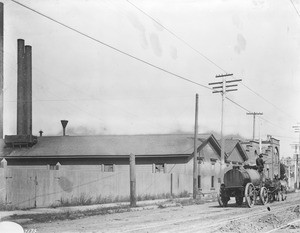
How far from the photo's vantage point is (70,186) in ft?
75.3

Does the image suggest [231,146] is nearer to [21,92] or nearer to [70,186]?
[21,92]

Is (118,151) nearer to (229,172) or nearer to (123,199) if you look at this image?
(123,199)

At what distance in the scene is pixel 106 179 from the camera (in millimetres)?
25234

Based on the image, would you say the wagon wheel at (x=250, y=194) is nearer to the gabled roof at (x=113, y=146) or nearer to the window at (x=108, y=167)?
the gabled roof at (x=113, y=146)

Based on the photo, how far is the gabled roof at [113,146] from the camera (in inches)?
1377

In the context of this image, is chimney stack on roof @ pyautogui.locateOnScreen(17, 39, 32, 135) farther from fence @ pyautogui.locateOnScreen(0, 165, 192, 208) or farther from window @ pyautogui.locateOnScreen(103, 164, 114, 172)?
fence @ pyautogui.locateOnScreen(0, 165, 192, 208)

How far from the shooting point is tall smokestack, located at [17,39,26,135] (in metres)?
33.6

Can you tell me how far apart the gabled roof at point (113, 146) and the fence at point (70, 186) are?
186 inches

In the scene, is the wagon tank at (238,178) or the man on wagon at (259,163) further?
the man on wagon at (259,163)

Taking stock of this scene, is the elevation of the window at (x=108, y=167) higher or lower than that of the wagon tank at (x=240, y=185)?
lower

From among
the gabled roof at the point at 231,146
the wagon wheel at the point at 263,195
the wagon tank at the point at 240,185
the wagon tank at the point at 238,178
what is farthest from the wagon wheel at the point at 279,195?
the gabled roof at the point at 231,146

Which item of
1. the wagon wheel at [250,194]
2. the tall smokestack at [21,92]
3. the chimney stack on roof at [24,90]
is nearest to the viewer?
the wagon wheel at [250,194]

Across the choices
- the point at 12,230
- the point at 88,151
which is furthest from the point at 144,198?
the point at 12,230

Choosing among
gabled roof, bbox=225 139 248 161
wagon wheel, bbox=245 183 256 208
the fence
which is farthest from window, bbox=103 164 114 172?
wagon wheel, bbox=245 183 256 208
